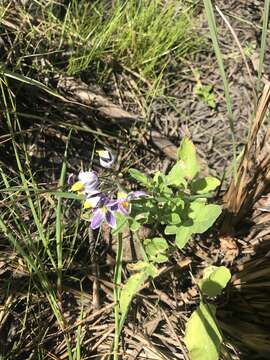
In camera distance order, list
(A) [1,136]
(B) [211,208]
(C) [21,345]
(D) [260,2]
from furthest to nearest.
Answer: (D) [260,2], (A) [1,136], (C) [21,345], (B) [211,208]

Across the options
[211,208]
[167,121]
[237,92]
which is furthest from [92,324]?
[237,92]

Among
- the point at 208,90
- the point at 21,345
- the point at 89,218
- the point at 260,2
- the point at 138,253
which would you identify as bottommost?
the point at 21,345

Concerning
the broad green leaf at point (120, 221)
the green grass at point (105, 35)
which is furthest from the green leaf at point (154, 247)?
the green grass at point (105, 35)

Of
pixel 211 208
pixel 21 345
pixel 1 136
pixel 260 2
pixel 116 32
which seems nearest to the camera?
pixel 211 208

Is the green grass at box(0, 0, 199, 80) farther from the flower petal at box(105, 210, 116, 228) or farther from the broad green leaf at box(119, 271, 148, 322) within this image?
the broad green leaf at box(119, 271, 148, 322)

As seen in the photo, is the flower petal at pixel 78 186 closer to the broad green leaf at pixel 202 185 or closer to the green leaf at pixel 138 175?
the green leaf at pixel 138 175

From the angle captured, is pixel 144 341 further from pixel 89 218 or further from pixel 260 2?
pixel 260 2

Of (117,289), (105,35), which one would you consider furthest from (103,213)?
(105,35)
